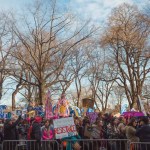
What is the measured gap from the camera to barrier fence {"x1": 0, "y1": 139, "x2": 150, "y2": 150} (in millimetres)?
11438

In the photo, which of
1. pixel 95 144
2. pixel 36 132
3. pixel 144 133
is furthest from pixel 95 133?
pixel 144 133

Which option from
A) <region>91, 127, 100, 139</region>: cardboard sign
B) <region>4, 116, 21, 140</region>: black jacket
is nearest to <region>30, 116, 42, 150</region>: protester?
<region>4, 116, 21, 140</region>: black jacket

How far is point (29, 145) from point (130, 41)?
2354 centimetres

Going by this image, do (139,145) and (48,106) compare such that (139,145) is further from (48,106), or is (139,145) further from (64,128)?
(48,106)

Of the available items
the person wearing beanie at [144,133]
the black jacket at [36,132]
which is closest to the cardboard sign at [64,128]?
the black jacket at [36,132]

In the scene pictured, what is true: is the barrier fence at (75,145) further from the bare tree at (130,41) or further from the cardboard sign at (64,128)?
the bare tree at (130,41)

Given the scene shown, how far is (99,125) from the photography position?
14.4 metres

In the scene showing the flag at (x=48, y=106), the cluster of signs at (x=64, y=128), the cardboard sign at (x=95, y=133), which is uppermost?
the flag at (x=48, y=106)

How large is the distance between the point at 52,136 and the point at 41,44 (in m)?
18.7

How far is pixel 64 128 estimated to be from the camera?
11.6m

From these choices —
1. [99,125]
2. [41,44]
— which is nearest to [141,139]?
[99,125]

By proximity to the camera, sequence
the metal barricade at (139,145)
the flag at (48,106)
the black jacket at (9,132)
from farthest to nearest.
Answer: the flag at (48,106) < the black jacket at (9,132) < the metal barricade at (139,145)

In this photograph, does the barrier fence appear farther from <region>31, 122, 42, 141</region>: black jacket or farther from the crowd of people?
<region>31, 122, 42, 141</region>: black jacket

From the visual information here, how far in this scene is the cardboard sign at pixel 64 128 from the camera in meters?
11.5
